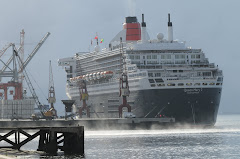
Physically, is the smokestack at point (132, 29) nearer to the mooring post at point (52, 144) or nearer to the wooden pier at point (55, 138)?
the wooden pier at point (55, 138)

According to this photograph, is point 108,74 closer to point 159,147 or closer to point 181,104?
point 181,104

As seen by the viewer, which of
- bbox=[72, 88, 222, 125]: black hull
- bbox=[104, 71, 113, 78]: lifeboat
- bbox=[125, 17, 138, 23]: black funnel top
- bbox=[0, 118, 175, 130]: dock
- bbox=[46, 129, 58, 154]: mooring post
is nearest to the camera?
bbox=[46, 129, 58, 154]: mooring post

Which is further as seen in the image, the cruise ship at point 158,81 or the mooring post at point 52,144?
the cruise ship at point 158,81

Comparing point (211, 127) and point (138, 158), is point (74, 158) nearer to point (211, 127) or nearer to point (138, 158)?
point (138, 158)

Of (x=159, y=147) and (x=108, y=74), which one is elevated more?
(x=108, y=74)

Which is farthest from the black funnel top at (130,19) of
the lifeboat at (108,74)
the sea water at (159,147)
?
the sea water at (159,147)

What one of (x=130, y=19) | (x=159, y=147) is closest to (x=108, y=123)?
(x=159, y=147)

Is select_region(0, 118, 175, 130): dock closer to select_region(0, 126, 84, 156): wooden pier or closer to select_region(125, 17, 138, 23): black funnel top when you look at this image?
select_region(125, 17, 138, 23): black funnel top

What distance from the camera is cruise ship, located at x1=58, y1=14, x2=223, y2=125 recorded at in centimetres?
12238

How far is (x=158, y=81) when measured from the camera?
404 ft

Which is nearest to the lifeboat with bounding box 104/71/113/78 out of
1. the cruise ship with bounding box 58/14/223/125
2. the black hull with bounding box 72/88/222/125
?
the cruise ship with bounding box 58/14/223/125

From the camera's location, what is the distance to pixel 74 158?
2530 inches

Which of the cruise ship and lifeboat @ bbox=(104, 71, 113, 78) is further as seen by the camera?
lifeboat @ bbox=(104, 71, 113, 78)

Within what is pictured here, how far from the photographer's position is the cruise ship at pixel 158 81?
122375 mm
